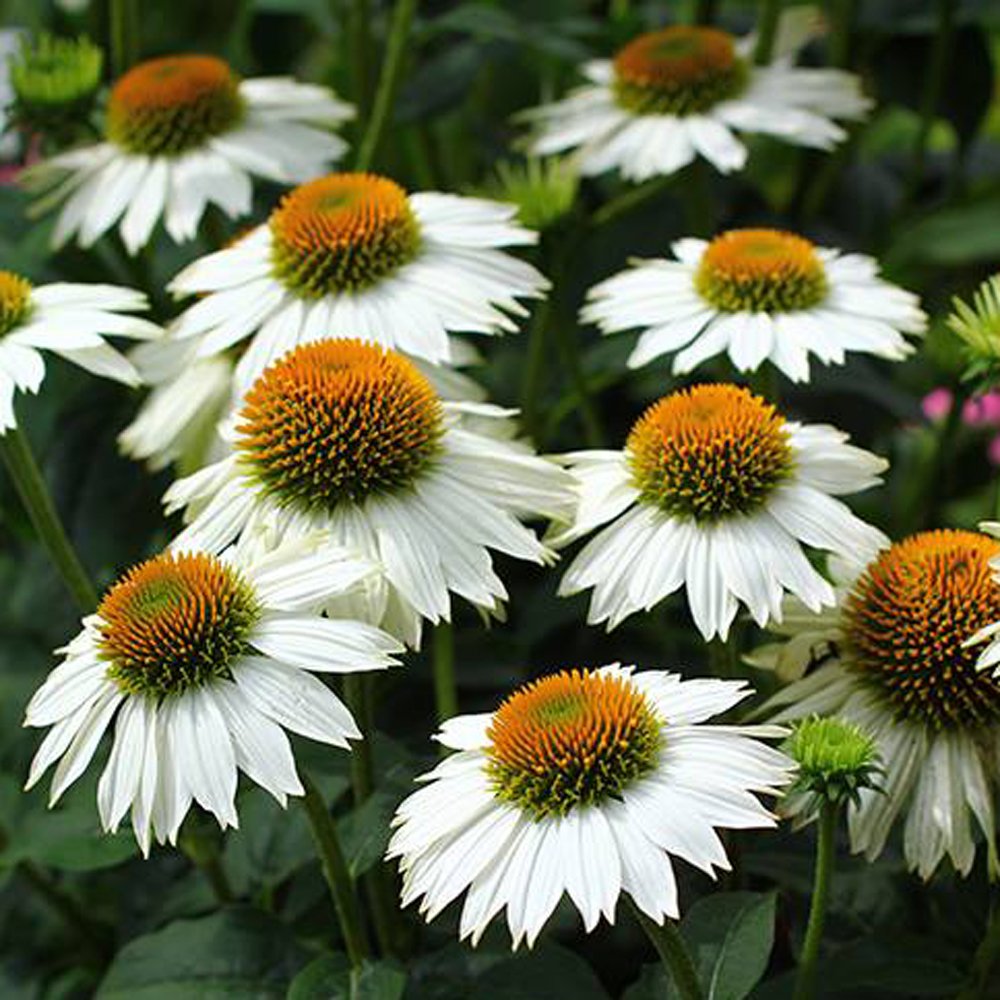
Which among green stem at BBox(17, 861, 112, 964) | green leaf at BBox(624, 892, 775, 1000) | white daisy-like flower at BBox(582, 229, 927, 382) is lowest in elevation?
green stem at BBox(17, 861, 112, 964)

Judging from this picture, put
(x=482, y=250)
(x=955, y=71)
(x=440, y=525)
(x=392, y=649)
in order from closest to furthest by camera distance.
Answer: (x=392, y=649), (x=440, y=525), (x=482, y=250), (x=955, y=71)

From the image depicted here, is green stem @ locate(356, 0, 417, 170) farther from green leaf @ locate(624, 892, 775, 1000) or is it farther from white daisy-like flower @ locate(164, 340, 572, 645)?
green leaf @ locate(624, 892, 775, 1000)

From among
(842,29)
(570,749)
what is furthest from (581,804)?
(842,29)

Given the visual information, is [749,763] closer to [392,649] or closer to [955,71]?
[392,649]

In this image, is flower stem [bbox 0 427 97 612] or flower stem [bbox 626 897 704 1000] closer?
flower stem [bbox 626 897 704 1000]

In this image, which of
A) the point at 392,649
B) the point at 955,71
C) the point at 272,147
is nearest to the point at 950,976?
the point at 392,649

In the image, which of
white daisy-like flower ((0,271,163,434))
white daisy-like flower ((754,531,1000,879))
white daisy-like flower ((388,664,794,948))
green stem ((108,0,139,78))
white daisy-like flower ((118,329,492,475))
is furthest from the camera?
green stem ((108,0,139,78))

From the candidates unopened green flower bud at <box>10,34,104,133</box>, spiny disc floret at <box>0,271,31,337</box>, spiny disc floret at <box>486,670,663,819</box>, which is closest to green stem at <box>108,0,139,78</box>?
unopened green flower bud at <box>10,34,104,133</box>
